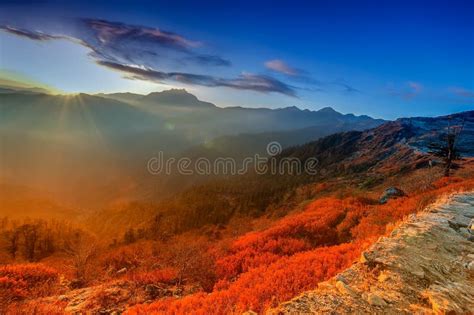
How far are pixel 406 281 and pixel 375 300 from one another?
126cm

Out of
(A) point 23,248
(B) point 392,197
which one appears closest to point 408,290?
(B) point 392,197

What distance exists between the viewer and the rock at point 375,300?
6305 millimetres

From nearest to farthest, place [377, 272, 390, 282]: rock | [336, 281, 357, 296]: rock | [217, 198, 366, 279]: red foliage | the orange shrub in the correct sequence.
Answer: [336, 281, 357, 296]: rock
[377, 272, 390, 282]: rock
the orange shrub
[217, 198, 366, 279]: red foliage

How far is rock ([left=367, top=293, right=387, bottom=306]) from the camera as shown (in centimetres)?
630

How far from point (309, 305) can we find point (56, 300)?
8885mm

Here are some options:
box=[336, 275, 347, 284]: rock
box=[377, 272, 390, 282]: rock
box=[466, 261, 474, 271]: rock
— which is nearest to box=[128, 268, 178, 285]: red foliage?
box=[336, 275, 347, 284]: rock

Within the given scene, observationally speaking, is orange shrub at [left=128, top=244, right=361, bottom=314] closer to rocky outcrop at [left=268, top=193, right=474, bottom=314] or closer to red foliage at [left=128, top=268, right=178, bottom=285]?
rocky outcrop at [left=268, top=193, right=474, bottom=314]

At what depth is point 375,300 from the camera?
638cm

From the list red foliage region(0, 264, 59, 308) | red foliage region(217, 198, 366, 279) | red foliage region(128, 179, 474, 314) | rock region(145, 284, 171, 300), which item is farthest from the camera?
red foliage region(217, 198, 366, 279)

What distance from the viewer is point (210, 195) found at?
152 m

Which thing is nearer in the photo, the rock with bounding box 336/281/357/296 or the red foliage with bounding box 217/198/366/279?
the rock with bounding box 336/281/357/296

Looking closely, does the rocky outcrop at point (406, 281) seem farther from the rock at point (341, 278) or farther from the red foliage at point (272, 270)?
the red foliage at point (272, 270)

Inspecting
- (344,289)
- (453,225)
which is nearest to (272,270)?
(344,289)

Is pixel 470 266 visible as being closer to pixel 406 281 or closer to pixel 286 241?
pixel 406 281
